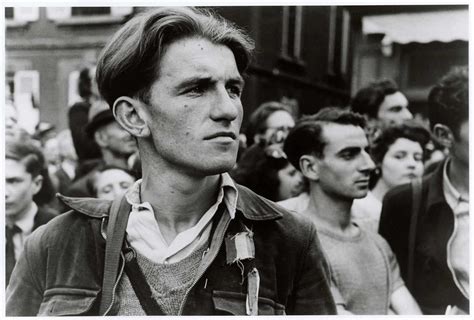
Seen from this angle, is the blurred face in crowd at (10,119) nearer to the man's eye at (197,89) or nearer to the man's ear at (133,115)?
the man's ear at (133,115)

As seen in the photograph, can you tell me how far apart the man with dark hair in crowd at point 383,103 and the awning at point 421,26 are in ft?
0.55

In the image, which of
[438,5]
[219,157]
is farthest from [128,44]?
[438,5]

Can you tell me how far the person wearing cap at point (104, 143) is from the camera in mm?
Answer: 2143

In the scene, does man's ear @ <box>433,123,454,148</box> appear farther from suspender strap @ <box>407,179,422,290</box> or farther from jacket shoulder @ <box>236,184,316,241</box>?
jacket shoulder @ <box>236,184,316,241</box>

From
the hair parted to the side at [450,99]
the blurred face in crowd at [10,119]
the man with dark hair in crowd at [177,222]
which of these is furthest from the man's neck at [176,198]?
the hair parted to the side at [450,99]

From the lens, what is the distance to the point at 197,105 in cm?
177

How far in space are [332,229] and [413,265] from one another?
31cm

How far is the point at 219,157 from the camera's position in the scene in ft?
5.77

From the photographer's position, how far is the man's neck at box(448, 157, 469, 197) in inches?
82.7

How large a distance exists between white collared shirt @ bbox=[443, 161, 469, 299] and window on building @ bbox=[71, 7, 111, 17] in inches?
48.7

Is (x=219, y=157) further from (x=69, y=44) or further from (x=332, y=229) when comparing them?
(x=69, y=44)

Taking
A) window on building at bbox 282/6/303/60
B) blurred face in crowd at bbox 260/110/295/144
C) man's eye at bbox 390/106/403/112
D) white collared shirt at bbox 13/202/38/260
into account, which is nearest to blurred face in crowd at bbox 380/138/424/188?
man's eye at bbox 390/106/403/112

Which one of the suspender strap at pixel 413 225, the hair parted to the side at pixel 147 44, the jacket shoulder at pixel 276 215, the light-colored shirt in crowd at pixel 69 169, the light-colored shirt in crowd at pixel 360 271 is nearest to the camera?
the hair parted to the side at pixel 147 44

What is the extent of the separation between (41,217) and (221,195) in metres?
0.61
